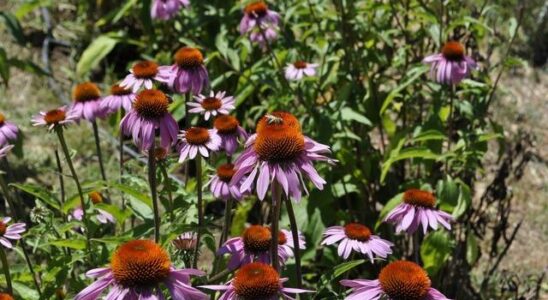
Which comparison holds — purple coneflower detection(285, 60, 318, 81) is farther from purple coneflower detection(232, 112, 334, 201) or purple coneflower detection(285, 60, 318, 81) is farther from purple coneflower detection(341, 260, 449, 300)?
purple coneflower detection(341, 260, 449, 300)

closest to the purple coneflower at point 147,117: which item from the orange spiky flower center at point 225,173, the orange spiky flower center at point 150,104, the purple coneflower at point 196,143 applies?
the orange spiky flower center at point 150,104

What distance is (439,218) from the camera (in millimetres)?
1675

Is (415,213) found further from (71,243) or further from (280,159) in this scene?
(71,243)

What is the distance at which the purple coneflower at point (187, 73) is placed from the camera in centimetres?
181

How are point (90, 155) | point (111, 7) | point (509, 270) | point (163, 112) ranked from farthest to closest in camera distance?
point (111, 7)
point (90, 155)
point (509, 270)
point (163, 112)

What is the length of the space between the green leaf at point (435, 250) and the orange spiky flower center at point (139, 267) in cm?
112

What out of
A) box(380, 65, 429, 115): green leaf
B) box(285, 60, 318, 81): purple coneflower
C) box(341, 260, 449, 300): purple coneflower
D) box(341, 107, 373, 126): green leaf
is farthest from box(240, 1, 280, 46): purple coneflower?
box(341, 260, 449, 300): purple coneflower

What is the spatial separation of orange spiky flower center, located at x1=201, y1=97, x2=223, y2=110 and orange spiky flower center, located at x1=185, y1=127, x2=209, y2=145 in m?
0.20

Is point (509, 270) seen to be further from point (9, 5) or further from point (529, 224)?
point (9, 5)

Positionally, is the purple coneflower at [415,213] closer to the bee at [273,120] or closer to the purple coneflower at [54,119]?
the bee at [273,120]

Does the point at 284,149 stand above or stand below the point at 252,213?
above

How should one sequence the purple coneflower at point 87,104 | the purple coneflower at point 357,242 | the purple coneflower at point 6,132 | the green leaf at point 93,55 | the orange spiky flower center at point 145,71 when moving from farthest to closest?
the green leaf at point 93,55 → the purple coneflower at point 87,104 → the purple coneflower at point 6,132 → the orange spiky flower center at point 145,71 → the purple coneflower at point 357,242

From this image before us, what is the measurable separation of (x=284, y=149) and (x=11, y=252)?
5.64 ft

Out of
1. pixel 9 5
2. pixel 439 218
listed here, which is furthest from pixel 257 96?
pixel 9 5
